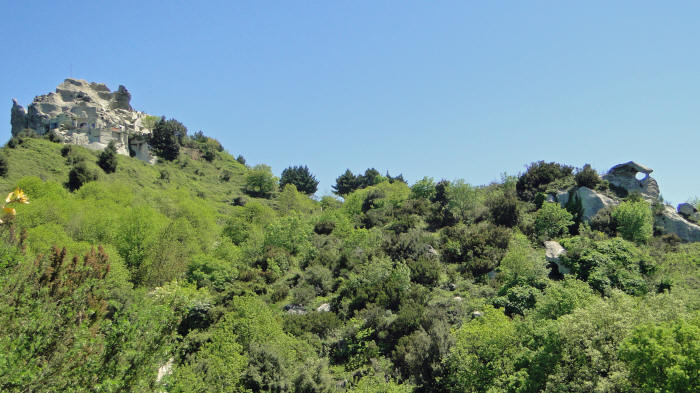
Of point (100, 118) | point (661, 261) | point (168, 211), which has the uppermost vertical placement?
point (100, 118)

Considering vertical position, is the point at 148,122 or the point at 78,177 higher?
the point at 148,122

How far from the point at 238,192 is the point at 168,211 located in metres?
28.9

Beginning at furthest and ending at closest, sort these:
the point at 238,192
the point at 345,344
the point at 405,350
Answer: the point at 238,192
the point at 345,344
the point at 405,350

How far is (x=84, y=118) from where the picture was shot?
80.8 m

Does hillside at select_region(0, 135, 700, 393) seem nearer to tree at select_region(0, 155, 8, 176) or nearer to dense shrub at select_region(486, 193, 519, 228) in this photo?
dense shrub at select_region(486, 193, 519, 228)

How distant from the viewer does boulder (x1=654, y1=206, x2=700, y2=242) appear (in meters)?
35.6

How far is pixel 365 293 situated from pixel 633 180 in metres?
31.3

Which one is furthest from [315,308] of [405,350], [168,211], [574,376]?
[168,211]

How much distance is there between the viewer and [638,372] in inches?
501

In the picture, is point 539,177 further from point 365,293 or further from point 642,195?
point 365,293

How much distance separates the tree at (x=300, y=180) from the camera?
82500 mm

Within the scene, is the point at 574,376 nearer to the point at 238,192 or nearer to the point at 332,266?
the point at 332,266

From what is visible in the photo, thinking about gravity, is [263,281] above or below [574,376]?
above

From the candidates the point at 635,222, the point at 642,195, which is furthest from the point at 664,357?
the point at 642,195
